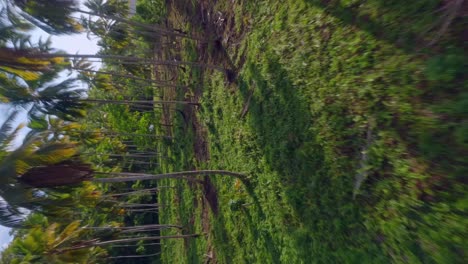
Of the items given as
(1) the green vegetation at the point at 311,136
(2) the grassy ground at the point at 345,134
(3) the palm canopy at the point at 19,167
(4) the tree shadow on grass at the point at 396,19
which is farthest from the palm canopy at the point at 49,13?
(4) the tree shadow on grass at the point at 396,19

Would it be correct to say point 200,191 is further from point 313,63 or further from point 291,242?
point 313,63

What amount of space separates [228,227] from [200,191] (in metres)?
1.95

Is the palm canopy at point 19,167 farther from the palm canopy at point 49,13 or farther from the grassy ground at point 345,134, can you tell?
the grassy ground at point 345,134

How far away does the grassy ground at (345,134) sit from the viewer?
3.51 m

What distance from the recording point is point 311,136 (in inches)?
206

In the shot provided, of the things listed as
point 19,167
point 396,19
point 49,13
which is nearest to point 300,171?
point 396,19

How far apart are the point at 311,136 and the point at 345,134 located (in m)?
0.69

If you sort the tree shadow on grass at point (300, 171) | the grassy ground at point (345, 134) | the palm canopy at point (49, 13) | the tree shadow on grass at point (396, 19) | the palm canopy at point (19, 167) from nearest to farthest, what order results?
the grassy ground at point (345, 134)
the tree shadow on grass at point (396, 19)
the tree shadow on grass at point (300, 171)
the palm canopy at point (19, 167)
the palm canopy at point (49, 13)

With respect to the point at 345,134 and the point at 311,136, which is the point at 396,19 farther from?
the point at 311,136

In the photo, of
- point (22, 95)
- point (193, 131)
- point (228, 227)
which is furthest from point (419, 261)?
point (193, 131)

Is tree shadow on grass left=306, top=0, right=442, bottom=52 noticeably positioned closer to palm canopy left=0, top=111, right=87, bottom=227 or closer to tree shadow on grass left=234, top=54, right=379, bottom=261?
tree shadow on grass left=234, top=54, right=379, bottom=261

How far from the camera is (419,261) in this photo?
358cm

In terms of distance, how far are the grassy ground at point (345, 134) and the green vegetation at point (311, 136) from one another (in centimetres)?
1

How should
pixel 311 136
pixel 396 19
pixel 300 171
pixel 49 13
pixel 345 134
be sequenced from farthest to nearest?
pixel 49 13 → pixel 300 171 → pixel 311 136 → pixel 345 134 → pixel 396 19
